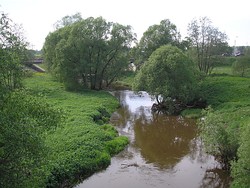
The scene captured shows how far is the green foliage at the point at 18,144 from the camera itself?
14.0m

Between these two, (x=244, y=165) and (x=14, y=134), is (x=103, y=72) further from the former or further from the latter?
(x=14, y=134)

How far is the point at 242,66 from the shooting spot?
218 ft

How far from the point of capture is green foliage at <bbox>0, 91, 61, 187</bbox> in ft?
46.0

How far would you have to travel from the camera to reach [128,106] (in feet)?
170

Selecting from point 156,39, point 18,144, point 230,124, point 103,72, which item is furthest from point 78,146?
point 156,39

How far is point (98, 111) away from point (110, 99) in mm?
11328

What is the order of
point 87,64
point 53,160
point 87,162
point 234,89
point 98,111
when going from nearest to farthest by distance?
point 53,160
point 87,162
point 98,111
point 234,89
point 87,64

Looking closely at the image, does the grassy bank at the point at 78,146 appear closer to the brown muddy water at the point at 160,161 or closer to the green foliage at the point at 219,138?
the brown muddy water at the point at 160,161

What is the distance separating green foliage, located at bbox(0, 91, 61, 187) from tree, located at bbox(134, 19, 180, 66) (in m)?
49.8

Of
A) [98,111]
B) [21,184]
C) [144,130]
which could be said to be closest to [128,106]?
[98,111]

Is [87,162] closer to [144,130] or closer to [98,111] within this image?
[144,130]

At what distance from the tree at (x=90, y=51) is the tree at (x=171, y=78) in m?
15.5

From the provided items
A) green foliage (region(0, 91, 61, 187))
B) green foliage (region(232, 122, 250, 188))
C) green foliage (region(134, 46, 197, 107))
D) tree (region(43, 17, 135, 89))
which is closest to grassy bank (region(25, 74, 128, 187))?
green foliage (region(0, 91, 61, 187))

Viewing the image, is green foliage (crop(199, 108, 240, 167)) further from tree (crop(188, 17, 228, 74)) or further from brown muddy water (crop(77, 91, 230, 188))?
tree (crop(188, 17, 228, 74))
